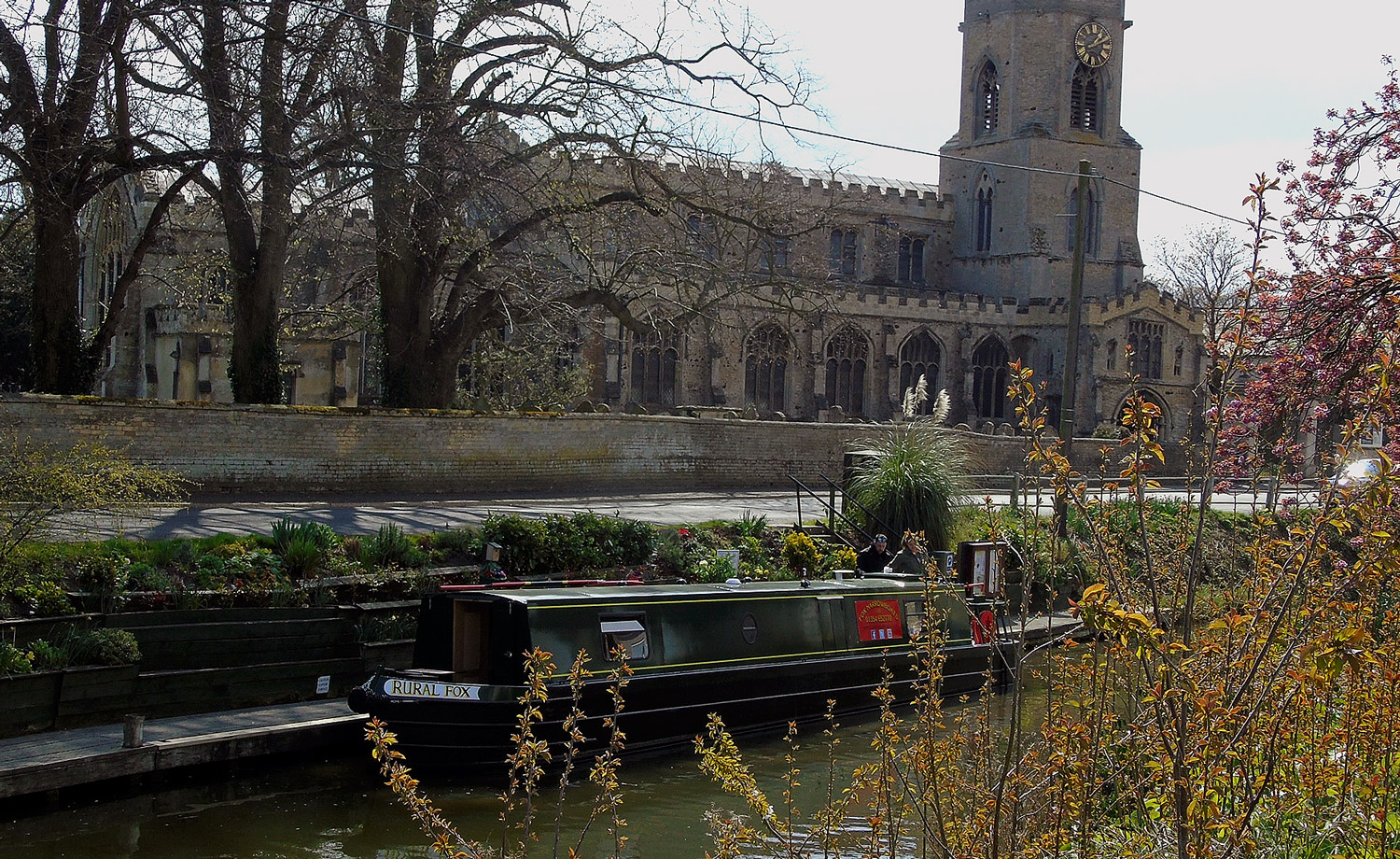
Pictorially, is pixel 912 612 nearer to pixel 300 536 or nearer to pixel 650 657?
pixel 650 657

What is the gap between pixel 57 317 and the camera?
21.9 meters

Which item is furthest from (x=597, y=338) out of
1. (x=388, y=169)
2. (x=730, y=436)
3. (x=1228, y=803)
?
(x=1228, y=803)

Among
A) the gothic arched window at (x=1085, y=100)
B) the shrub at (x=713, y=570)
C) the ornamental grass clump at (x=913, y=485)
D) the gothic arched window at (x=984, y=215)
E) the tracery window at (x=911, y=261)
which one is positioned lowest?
the shrub at (x=713, y=570)

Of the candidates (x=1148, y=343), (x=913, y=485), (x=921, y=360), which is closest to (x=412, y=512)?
(x=913, y=485)

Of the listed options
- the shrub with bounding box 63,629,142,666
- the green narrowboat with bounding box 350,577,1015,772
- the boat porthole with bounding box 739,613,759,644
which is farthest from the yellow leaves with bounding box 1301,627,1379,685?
the shrub with bounding box 63,629,142,666

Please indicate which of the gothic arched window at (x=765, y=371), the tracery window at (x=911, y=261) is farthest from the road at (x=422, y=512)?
the tracery window at (x=911, y=261)

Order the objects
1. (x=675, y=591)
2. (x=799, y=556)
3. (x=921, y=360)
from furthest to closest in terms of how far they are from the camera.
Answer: (x=921, y=360), (x=799, y=556), (x=675, y=591)

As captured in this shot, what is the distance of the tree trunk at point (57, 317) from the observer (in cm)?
2141

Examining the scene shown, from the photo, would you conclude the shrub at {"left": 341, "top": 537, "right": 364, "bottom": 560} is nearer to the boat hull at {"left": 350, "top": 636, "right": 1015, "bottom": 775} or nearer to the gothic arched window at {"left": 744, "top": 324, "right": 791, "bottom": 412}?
the boat hull at {"left": 350, "top": 636, "right": 1015, "bottom": 775}

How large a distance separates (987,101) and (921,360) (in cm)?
1255

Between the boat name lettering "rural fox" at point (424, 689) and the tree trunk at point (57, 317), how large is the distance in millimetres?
12416

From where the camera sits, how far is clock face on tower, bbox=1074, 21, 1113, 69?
57.1 m

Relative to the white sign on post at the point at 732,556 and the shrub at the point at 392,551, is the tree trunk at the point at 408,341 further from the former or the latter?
the shrub at the point at 392,551

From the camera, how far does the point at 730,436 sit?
3111 centimetres
